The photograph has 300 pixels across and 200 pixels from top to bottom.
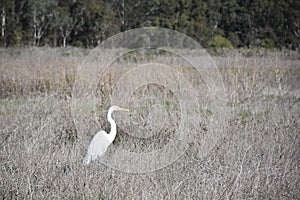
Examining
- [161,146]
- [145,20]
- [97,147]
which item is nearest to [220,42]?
[145,20]

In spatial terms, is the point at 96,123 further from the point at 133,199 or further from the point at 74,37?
the point at 74,37

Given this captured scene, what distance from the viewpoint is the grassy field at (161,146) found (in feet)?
9.91

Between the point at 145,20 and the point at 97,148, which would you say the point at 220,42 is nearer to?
the point at 145,20

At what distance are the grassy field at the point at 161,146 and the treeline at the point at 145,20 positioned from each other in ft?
47.9

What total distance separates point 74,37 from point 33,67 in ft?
48.7

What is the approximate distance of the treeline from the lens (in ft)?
73.1

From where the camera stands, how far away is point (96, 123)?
536cm

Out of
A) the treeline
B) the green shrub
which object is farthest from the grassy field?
the treeline

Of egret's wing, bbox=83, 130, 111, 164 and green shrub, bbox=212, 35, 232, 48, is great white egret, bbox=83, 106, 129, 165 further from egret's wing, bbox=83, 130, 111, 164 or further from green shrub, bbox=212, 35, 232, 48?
green shrub, bbox=212, 35, 232, 48

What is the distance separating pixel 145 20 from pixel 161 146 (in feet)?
54.9

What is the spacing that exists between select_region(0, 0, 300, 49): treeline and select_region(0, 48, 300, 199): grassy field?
47.9 ft

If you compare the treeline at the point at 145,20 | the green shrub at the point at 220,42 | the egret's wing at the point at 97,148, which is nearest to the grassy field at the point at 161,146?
the egret's wing at the point at 97,148

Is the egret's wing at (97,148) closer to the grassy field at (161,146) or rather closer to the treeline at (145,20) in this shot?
the grassy field at (161,146)

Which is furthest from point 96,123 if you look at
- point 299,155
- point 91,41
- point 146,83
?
point 91,41
